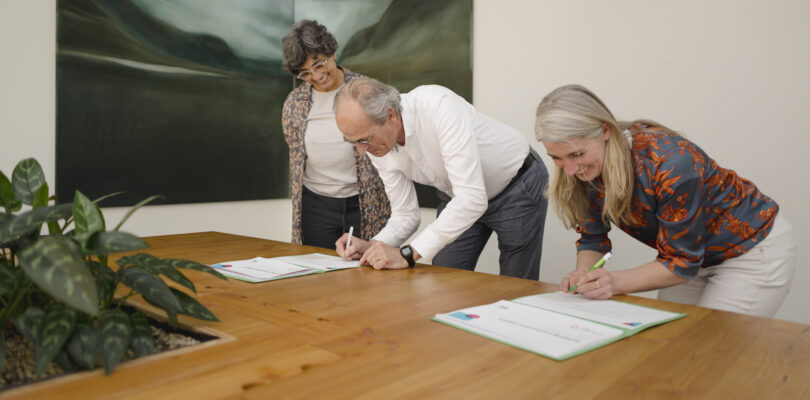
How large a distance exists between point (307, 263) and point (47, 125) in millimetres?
2190

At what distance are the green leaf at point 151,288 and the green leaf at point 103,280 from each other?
2 cm

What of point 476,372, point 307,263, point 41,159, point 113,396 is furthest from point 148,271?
point 41,159

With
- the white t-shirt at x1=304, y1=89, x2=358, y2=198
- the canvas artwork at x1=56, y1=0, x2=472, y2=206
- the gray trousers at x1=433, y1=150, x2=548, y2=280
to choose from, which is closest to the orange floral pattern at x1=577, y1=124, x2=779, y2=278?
the gray trousers at x1=433, y1=150, x2=548, y2=280

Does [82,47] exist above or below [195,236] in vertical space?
above

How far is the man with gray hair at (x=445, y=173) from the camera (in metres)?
1.85

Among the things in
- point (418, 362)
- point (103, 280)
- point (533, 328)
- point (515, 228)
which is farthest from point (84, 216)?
point (515, 228)

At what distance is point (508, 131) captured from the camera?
2244mm

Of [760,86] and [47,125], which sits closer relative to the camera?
[760,86]

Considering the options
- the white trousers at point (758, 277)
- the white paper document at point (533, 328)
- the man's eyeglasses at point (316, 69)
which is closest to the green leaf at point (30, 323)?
the white paper document at point (533, 328)

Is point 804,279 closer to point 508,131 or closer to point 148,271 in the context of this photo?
point 508,131

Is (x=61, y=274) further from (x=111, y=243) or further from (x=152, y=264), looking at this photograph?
(x=152, y=264)

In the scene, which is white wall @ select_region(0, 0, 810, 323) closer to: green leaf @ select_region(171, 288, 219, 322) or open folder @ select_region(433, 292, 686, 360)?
open folder @ select_region(433, 292, 686, 360)

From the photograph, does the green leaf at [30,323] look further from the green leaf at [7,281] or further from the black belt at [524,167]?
the black belt at [524,167]

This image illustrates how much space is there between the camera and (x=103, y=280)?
3.06 feet
